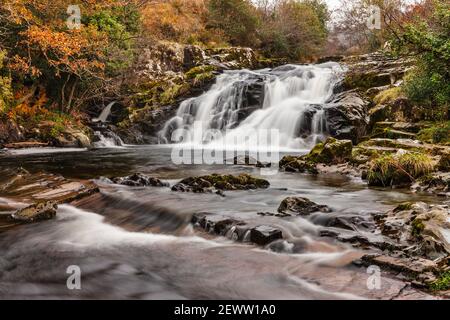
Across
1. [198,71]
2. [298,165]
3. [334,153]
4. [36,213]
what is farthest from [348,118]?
[36,213]

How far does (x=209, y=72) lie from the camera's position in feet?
85.7

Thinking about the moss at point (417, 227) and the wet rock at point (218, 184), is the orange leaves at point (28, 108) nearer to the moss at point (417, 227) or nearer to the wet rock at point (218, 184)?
the wet rock at point (218, 184)

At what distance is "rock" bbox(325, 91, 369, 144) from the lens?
17938 millimetres

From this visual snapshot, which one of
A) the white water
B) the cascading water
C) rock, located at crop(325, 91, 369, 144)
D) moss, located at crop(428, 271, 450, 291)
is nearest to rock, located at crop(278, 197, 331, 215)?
moss, located at crop(428, 271, 450, 291)

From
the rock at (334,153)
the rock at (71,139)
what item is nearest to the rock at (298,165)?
the rock at (334,153)

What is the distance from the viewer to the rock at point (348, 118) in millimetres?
17938

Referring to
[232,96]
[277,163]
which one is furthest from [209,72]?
[277,163]

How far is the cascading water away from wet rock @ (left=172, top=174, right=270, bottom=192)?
31.9ft

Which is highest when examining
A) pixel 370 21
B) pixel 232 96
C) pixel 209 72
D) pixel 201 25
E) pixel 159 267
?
pixel 201 25

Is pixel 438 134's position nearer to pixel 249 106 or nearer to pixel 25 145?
pixel 249 106

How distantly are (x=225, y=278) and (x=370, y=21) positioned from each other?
2518 cm

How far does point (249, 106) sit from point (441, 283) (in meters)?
19.1

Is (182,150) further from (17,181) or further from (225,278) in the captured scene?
(225,278)

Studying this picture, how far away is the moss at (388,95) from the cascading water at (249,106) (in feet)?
9.60
